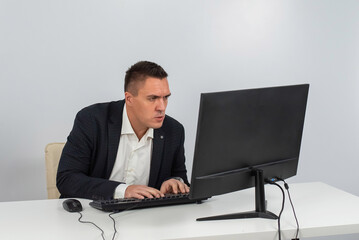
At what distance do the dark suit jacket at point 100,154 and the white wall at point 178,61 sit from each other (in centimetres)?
79

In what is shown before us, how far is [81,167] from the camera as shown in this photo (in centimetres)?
238

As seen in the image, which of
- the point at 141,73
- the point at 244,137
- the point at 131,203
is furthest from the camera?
the point at 141,73

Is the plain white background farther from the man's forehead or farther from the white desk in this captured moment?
the white desk

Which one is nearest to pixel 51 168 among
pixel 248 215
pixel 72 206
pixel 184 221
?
pixel 72 206

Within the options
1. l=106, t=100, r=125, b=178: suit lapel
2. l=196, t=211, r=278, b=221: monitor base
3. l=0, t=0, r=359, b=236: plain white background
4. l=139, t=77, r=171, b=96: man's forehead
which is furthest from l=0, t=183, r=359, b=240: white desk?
l=0, t=0, r=359, b=236: plain white background

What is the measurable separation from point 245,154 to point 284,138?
23 centimetres

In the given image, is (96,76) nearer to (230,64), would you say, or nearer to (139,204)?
(230,64)

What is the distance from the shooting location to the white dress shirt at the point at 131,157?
99.4 inches

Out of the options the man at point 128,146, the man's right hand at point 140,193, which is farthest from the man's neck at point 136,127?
the man's right hand at point 140,193

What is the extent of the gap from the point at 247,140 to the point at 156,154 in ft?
2.44

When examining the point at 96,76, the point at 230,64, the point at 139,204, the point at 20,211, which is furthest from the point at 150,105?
the point at 230,64

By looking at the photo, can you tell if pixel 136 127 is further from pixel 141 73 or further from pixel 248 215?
pixel 248 215

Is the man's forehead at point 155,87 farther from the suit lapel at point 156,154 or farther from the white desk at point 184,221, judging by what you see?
the white desk at point 184,221

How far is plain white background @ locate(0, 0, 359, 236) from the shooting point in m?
3.15
